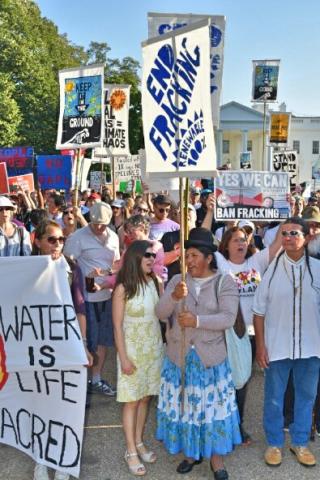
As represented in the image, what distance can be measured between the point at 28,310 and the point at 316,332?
6.59 ft

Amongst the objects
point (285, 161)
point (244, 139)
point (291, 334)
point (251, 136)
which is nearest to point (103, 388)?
point (291, 334)

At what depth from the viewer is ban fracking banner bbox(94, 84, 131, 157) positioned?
29.4 feet

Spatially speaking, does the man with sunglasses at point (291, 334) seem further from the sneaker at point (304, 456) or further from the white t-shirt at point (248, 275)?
the white t-shirt at point (248, 275)

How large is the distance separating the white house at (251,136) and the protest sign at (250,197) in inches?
2027

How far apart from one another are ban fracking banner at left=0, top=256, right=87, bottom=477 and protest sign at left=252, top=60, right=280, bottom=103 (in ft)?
38.0

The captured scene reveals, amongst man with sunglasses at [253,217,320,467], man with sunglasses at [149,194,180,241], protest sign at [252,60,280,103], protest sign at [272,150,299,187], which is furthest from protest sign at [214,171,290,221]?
protest sign at [252,60,280,103]

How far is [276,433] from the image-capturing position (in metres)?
A: 3.70

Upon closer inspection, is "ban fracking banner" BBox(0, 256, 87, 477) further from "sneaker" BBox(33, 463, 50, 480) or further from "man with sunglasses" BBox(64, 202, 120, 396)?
"man with sunglasses" BBox(64, 202, 120, 396)

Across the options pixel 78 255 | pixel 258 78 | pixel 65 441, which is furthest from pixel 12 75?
pixel 65 441

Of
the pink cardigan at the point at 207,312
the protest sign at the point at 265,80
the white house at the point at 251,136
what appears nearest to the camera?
the pink cardigan at the point at 207,312

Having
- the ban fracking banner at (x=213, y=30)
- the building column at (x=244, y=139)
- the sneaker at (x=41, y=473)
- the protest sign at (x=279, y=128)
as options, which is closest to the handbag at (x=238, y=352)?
the sneaker at (x=41, y=473)

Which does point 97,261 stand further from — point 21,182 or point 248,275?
point 21,182

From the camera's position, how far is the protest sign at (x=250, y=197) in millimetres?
5695

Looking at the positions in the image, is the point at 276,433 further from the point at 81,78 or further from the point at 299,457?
the point at 81,78
